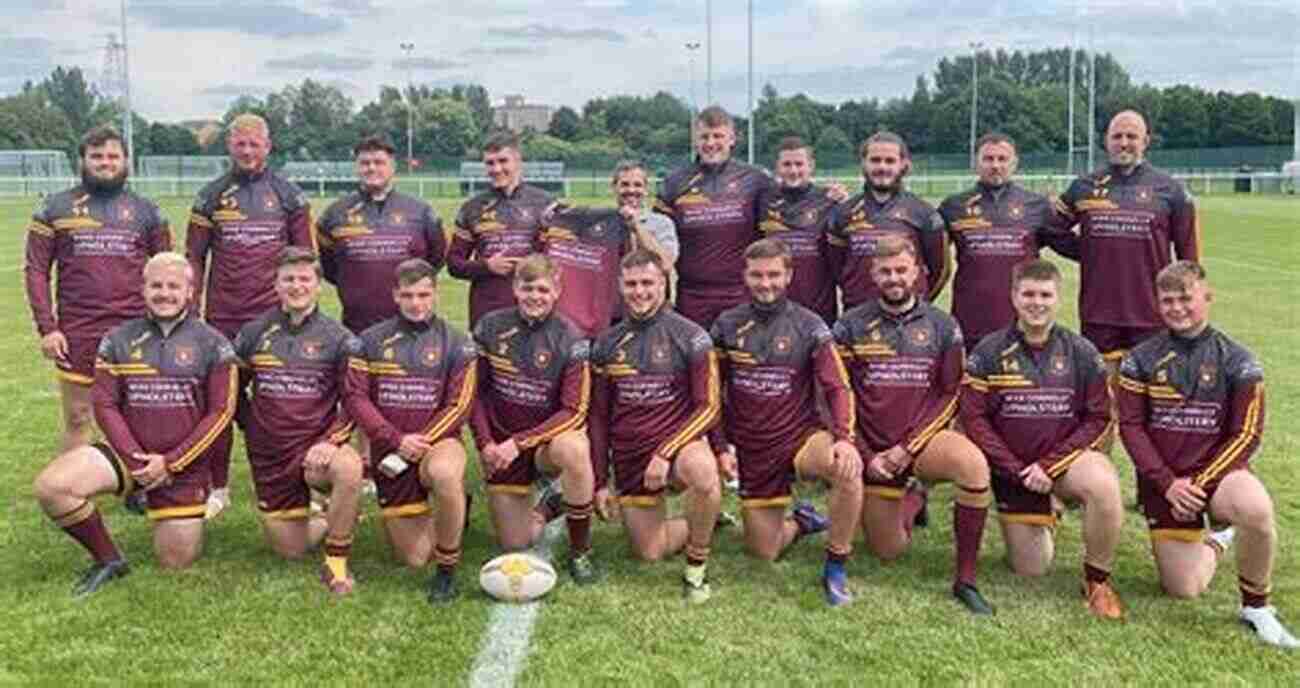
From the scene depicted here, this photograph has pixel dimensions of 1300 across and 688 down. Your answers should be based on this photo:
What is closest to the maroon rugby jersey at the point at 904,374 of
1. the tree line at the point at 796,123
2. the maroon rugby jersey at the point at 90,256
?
the maroon rugby jersey at the point at 90,256

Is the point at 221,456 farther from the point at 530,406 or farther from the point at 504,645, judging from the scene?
the point at 504,645

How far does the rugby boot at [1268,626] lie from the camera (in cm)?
449

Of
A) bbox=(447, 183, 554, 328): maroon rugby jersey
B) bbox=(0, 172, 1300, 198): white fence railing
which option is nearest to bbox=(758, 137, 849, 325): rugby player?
bbox=(447, 183, 554, 328): maroon rugby jersey

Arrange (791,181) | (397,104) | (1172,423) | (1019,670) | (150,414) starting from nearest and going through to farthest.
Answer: (1019,670)
(1172,423)
(150,414)
(791,181)
(397,104)

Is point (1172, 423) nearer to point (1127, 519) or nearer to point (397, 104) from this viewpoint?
point (1127, 519)

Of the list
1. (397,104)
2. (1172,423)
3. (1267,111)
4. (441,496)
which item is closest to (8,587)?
(441,496)

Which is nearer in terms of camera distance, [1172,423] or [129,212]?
[1172,423]

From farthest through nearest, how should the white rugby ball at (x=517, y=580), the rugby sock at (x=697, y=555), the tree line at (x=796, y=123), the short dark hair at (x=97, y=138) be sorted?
the tree line at (x=796, y=123) < the short dark hair at (x=97, y=138) < the rugby sock at (x=697, y=555) < the white rugby ball at (x=517, y=580)

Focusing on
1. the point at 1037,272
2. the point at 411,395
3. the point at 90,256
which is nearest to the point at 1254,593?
the point at 1037,272

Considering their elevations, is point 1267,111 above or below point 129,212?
above

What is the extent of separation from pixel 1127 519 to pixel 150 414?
461cm

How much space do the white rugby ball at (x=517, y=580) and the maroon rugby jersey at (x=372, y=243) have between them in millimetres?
1908

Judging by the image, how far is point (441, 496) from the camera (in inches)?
197

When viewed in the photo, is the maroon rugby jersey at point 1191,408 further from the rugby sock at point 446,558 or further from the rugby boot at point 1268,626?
the rugby sock at point 446,558
